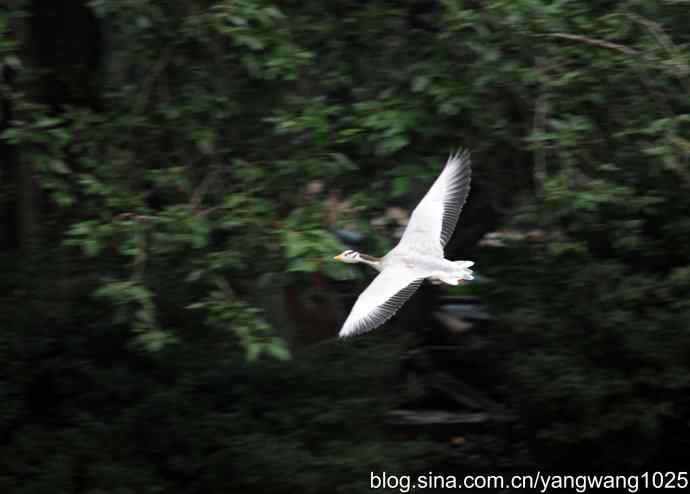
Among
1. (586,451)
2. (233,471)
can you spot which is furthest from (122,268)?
(586,451)

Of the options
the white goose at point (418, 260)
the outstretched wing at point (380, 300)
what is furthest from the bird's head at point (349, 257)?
the outstretched wing at point (380, 300)

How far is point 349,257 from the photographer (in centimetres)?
515

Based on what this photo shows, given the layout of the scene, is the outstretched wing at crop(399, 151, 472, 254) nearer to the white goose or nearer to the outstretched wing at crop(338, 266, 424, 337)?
the white goose

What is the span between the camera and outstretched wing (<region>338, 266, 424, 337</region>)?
16.7 feet

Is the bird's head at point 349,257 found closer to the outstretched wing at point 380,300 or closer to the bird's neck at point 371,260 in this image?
the bird's neck at point 371,260

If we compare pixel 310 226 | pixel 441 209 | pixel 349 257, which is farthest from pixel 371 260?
pixel 441 209

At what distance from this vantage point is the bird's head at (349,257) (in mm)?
4969

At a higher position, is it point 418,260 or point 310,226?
point 310,226

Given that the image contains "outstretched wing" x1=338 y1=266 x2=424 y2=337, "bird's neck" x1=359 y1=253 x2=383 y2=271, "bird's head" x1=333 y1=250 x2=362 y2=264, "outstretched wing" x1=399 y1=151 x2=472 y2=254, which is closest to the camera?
"bird's head" x1=333 y1=250 x2=362 y2=264

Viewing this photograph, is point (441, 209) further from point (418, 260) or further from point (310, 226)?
point (310, 226)

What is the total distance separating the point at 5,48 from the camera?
5.45m

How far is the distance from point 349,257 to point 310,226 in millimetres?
261

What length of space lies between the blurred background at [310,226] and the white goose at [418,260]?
16cm

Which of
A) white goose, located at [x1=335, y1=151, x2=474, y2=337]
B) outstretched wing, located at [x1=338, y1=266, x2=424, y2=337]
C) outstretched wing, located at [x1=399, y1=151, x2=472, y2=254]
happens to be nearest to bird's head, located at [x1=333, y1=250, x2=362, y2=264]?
white goose, located at [x1=335, y1=151, x2=474, y2=337]
